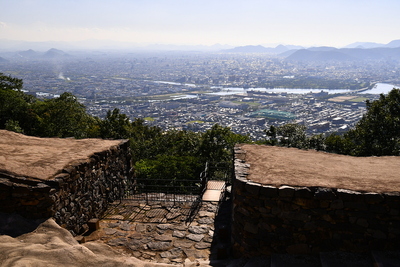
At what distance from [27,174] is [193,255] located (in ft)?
12.3

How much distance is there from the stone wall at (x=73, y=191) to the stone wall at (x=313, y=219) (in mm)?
3583

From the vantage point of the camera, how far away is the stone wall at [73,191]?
580 centimetres

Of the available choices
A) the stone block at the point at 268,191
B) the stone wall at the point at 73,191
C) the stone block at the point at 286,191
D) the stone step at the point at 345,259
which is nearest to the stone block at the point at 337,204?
the stone block at the point at 286,191

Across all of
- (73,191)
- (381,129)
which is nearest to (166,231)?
(73,191)

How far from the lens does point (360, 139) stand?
1583 centimetres

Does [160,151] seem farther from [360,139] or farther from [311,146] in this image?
[360,139]

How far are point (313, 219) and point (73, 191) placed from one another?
4988 millimetres

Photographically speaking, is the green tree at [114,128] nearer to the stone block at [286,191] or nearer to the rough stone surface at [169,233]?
the rough stone surface at [169,233]

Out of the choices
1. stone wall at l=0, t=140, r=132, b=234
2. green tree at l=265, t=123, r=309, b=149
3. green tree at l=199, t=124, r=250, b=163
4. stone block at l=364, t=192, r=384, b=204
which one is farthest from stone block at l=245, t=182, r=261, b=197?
green tree at l=265, t=123, r=309, b=149

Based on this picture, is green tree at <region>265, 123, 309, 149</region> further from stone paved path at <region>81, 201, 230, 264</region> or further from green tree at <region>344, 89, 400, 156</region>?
stone paved path at <region>81, 201, 230, 264</region>

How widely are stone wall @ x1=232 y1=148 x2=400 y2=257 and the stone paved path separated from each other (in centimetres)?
104

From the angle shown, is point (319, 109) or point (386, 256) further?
point (319, 109)

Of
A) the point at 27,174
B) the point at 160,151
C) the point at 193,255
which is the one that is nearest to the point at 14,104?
the point at 160,151

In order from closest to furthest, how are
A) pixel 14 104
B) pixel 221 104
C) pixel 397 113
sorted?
pixel 397 113, pixel 14 104, pixel 221 104
